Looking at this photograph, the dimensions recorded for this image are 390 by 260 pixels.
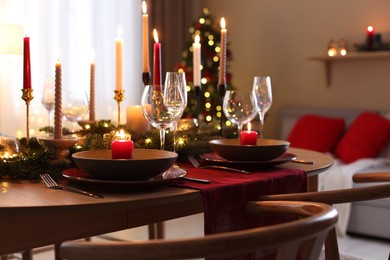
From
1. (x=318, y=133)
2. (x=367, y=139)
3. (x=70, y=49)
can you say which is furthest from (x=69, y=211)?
(x=70, y=49)

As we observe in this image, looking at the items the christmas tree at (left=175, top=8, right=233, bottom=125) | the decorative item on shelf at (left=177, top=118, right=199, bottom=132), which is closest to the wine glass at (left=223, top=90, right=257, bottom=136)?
the decorative item on shelf at (left=177, top=118, right=199, bottom=132)

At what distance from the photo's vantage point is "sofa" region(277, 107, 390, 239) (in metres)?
3.62

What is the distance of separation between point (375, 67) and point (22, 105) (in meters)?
2.84

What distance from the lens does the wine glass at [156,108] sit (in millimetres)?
1639

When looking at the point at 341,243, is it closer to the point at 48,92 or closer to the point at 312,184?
the point at 312,184

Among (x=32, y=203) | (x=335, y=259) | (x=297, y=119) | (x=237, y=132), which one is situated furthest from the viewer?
(x=297, y=119)

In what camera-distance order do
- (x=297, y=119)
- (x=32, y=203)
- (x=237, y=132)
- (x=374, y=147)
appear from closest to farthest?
(x=32, y=203), (x=237, y=132), (x=374, y=147), (x=297, y=119)

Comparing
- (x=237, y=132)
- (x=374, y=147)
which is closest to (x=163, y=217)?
(x=237, y=132)

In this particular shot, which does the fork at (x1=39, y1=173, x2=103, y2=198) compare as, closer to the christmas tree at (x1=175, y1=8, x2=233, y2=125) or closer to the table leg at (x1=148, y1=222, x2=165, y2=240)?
the table leg at (x1=148, y1=222, x2=165, y2=240)

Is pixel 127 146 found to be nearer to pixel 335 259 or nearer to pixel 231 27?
pixel 335 259

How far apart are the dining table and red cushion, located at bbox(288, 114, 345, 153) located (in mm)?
3203

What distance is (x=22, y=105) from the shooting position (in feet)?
14.6

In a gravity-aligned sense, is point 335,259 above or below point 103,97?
below

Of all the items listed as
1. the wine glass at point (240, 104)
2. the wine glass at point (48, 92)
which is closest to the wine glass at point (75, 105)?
the wine glass at point (48, 92)
